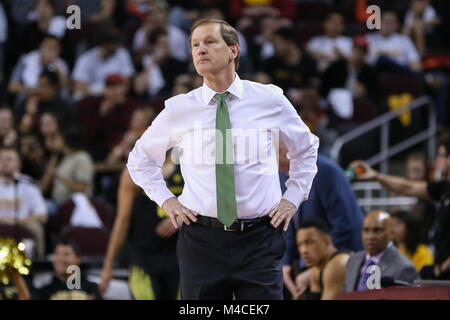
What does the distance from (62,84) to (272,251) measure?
7309 mm

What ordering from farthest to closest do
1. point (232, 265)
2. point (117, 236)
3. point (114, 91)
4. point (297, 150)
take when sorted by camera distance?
point (114, 91) → point (117, 236) → point (297, 150) → point (232, 265)

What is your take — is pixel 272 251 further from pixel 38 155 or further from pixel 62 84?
pixel 62 84

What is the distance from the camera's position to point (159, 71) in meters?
11.4

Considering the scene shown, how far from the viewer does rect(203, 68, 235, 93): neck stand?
438 cm

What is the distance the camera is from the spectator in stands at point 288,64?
10.9m

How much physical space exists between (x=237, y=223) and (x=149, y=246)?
3.18 m

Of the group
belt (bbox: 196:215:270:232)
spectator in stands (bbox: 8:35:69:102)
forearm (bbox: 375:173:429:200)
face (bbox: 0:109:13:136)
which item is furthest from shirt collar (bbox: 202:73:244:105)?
spectator in stands (bbox: 8:35:69:102)

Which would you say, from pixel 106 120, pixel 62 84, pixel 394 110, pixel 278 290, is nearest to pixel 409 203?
pixel 394 110

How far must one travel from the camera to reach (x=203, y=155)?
4332 millimetres

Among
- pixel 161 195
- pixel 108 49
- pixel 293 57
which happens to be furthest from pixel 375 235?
pixel 108 49

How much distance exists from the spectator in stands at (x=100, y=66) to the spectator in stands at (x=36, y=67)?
0.18 m

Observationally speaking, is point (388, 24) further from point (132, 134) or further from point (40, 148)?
point (40, 148)

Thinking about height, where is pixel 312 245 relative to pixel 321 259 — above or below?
above

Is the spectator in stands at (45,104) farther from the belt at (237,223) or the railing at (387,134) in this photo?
the belt at (237,223)
